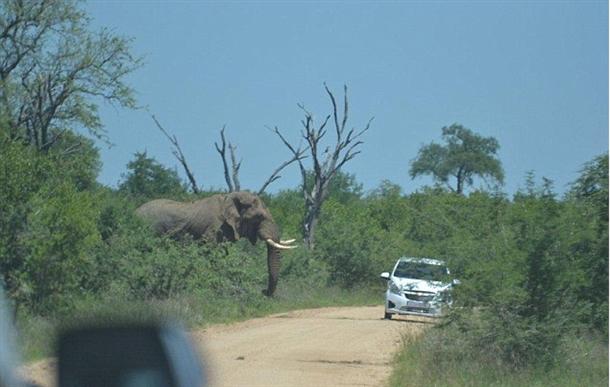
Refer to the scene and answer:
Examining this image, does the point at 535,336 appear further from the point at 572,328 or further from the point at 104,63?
the point at 104,63

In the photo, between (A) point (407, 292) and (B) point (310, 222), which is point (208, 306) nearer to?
(A) point (407, 292)

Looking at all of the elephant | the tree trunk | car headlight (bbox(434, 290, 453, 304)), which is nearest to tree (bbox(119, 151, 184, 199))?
the tree trunk

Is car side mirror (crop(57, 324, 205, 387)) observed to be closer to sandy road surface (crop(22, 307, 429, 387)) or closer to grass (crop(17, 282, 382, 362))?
sandy road surface (crop(22, 307, 429, 387))

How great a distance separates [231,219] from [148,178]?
103 ft

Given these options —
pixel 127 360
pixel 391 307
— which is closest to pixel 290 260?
pixel 391 307

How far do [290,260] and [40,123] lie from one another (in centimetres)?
902

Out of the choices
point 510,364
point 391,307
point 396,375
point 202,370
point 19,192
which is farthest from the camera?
point 391,307

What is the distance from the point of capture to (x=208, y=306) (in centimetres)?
2431

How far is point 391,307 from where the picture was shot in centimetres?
2641

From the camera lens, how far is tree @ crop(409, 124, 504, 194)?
78750mm

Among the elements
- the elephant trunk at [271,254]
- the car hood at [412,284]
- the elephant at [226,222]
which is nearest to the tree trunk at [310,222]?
the elephant at [226,222]

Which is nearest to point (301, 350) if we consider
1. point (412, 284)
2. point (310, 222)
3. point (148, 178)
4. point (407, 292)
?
point (412, 284)

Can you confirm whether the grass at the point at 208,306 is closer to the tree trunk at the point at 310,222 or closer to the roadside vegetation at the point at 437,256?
the roadside vegetation at the point at 437,256

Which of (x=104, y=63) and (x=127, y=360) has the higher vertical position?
(x=104, y=63)
